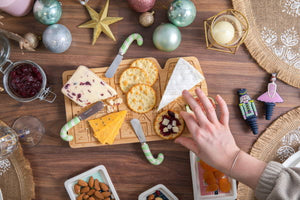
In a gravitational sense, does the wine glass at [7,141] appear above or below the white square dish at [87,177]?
above

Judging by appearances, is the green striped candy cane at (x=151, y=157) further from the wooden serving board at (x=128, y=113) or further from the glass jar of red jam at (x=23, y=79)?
the glass jar of red jam at (x=23, y=79)

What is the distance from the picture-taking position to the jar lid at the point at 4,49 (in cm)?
140

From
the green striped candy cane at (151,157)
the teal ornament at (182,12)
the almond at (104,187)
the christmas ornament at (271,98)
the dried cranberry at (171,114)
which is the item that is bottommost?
the almond at (104,187)

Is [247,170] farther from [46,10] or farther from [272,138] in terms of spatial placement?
[46,10]

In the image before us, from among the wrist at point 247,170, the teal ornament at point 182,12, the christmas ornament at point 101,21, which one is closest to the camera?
the wrist at point 247,170

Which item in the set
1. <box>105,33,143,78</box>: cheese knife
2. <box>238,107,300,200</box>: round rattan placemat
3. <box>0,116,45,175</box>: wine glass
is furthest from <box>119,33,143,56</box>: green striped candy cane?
<box>238,107,300,200</box>: round rattan placemat

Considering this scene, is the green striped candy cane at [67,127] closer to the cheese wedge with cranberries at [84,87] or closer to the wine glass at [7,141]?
the cheese wedge with cranberries at [84,87]

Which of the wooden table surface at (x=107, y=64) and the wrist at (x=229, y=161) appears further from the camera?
the wooden table surface at (x=107, y=64)

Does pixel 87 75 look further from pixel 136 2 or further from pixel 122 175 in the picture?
pixel 122 175

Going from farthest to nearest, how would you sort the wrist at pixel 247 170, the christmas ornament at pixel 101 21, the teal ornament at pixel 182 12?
the christmas ornament at pixel 101 21 → the teal ornament at pixel 182 12 → the wrist at pixel 247 170

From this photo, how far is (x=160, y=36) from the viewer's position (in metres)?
1.33

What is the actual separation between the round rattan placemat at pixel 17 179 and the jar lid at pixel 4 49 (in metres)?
0.50

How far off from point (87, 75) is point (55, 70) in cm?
22

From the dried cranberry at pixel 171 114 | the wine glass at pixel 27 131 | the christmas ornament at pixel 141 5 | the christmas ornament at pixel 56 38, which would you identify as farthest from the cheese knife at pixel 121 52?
the wine glass at pixel 27 131
